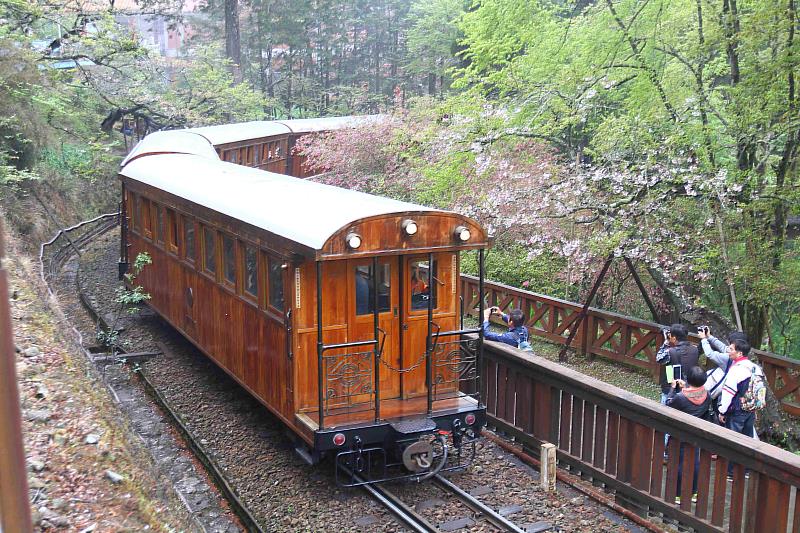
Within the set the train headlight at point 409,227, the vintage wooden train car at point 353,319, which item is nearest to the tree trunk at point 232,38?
the vintage wooden train car at point 353,319

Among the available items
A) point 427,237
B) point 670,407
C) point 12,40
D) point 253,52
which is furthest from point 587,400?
point 253,52

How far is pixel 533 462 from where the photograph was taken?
355 inches

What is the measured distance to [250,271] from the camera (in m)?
9.35

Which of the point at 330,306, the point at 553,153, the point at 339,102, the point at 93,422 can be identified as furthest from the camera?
the point at 339,102

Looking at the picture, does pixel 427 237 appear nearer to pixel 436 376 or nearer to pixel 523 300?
pixel 436 376

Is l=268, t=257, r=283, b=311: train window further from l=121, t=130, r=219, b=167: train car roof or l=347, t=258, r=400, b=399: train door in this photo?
l=121, t=130, r=219, b=167: train car roof

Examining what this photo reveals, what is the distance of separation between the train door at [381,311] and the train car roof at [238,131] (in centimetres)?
1373

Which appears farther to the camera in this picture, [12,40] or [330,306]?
[12,40]

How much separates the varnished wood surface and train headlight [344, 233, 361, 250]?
73.3 inches

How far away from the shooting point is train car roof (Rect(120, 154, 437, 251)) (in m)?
7.97

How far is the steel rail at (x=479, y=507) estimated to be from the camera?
723 cm

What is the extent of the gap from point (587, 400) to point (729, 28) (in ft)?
21.0

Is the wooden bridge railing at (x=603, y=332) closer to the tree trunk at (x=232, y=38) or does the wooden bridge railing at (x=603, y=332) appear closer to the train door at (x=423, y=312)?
the train door at (x=423, y=312)

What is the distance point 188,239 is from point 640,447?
734 cm
